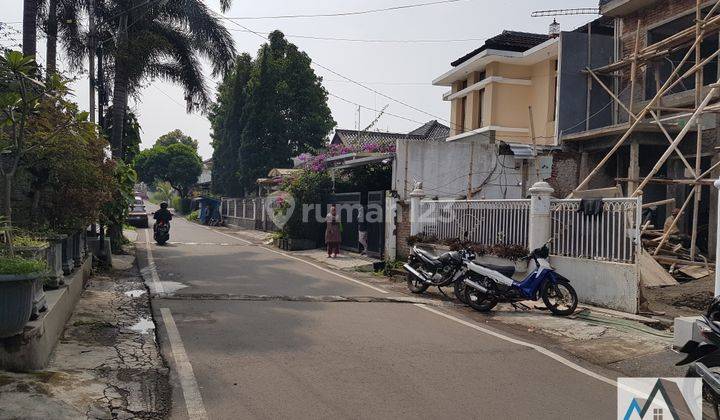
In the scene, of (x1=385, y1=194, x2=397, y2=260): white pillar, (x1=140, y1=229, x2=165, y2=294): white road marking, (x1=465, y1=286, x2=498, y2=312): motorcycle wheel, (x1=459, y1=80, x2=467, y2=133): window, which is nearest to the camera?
(x1=465, y1=286, x2=498, y2=312): motorcycle wheel

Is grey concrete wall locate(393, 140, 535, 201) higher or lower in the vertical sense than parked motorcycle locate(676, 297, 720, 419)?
higher

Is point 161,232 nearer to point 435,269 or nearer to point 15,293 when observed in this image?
point 435,269

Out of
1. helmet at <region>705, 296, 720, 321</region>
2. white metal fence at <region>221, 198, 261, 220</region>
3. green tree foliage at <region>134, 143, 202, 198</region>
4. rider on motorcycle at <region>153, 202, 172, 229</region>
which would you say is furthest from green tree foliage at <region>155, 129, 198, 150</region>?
helmet at <region>705, 296, 720, 321</region>

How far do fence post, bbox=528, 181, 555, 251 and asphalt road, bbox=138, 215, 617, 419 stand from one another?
2.55m

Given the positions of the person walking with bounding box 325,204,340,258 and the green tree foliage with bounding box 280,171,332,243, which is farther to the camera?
the green tree foliage with bounding box 280,171,332,243

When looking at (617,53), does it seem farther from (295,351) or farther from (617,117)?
(295,351)

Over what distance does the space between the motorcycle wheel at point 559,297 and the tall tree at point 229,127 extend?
28.4 metres

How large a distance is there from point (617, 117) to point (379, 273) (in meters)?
8.71

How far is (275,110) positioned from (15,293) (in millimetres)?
31361

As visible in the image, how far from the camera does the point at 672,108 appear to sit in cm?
1270

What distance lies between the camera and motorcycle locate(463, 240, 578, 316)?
9.37 meters

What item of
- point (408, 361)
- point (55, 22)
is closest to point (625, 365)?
point (408, 361)

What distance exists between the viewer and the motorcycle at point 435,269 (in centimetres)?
1087

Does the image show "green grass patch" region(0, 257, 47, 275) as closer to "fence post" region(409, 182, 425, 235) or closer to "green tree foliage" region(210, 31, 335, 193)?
"fence post" region(409, 182, 425, 235)
